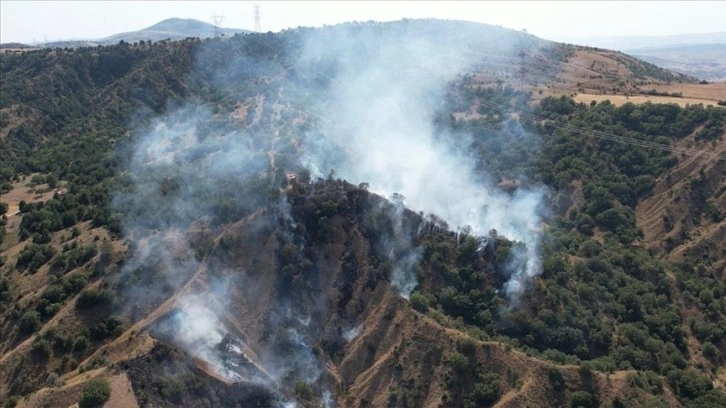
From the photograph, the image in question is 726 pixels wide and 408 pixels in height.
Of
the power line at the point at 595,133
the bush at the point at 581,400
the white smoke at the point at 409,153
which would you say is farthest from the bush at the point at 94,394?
the power line at the point at 595,133

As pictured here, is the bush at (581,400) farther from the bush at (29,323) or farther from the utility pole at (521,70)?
the utility pole at (521,70)

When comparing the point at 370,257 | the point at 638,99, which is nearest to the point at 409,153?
the point at 370,257

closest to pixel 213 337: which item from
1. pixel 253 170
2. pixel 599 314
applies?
pixel 253 170

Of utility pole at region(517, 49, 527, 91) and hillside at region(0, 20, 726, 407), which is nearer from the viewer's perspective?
hillside at region(0, 20, 726, 407)

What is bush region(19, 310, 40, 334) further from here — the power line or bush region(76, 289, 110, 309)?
the power line

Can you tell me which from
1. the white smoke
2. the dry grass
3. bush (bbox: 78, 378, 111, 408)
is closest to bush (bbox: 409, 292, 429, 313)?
the white smoke

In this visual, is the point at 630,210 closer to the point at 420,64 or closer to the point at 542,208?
the point at 542,208

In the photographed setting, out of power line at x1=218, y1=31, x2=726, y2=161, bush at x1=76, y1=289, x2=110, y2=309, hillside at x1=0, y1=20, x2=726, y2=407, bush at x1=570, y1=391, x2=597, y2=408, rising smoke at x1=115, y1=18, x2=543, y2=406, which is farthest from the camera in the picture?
power line at x1=218, y1=31, x2=726, y2=161
